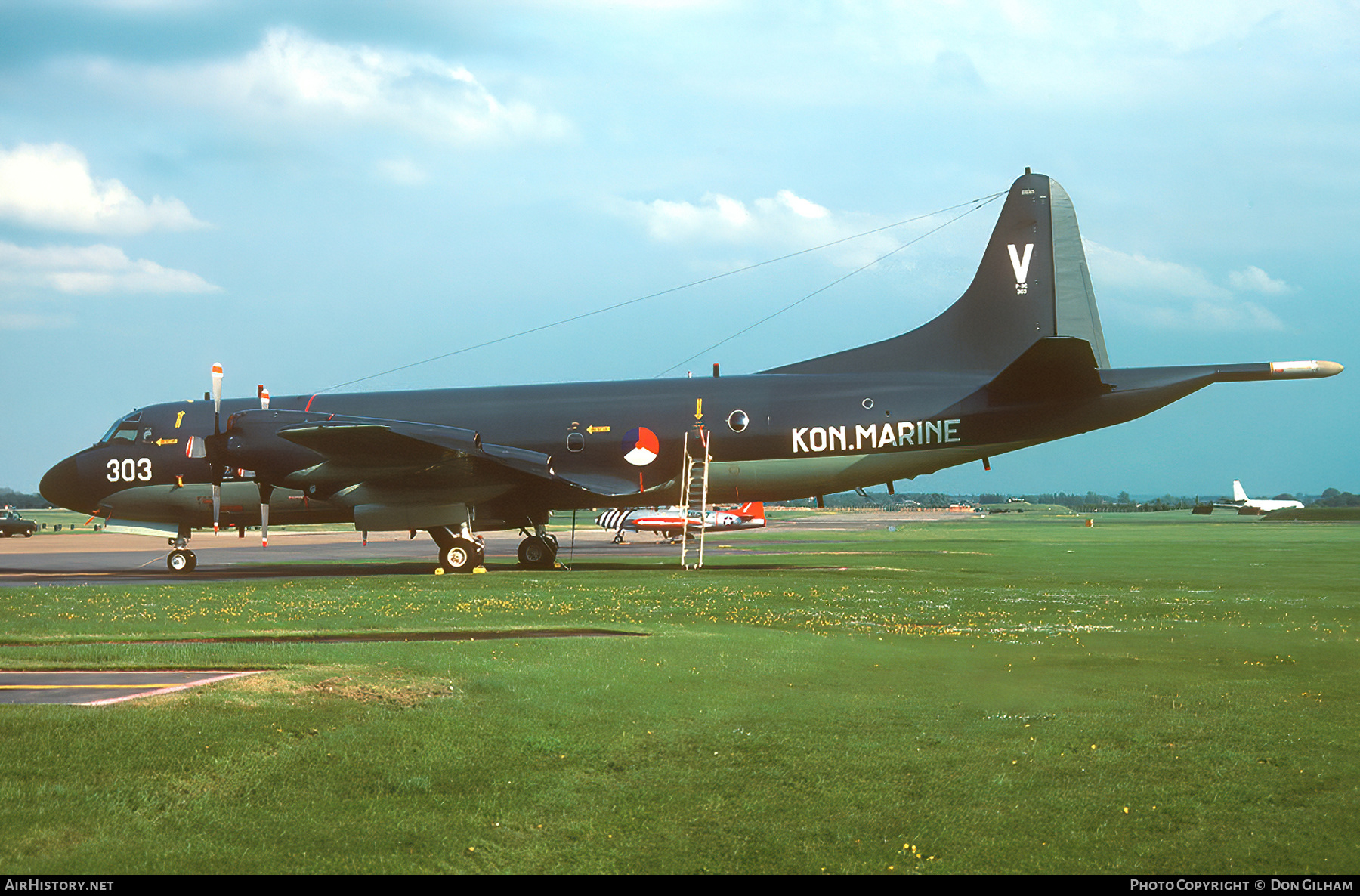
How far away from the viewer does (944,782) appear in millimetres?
7746

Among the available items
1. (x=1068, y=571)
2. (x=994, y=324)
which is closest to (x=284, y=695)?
(x=994, y=324)

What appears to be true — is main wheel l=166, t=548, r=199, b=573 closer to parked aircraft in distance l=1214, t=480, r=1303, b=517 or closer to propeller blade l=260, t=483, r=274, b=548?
propeller blade l=260, t=483, r=274, b=548

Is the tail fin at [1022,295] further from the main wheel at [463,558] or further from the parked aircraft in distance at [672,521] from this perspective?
the parked aircraft in distance at [672,521]

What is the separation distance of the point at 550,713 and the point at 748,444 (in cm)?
1931

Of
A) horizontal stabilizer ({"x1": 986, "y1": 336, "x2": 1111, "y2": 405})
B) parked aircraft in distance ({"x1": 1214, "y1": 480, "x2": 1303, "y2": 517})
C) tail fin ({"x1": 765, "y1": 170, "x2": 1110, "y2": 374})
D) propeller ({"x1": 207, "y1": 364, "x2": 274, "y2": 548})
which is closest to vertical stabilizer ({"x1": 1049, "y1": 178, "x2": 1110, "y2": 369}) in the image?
tail fin ({"x1": 765, "y1": 170, "x2": 1110, "y2": 374})

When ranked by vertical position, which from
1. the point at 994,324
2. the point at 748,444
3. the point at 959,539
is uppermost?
the point at 994,324

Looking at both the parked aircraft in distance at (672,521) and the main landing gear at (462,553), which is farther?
the parked aircraft in distance at (672,521)

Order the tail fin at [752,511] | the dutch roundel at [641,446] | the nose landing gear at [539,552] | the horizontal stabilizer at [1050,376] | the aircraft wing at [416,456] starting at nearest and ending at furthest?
1. the horizontal stabilizer at [1050,376]
2. the aircraft wing at [416,456]
3. the dutch roundel at [641,446]
4. the nose landing gear at [539,552]
5. the tail fin at [752,511]

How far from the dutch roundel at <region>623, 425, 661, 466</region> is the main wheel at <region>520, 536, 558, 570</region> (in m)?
4.69

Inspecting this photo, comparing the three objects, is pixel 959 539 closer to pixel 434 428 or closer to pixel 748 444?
pixel 748 444

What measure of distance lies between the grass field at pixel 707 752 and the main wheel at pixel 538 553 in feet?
48.1

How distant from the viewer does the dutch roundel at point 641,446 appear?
2900 centimetres

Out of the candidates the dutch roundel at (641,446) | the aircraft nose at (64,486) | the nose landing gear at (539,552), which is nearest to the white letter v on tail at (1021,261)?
the dutch roundel at (641,446)
